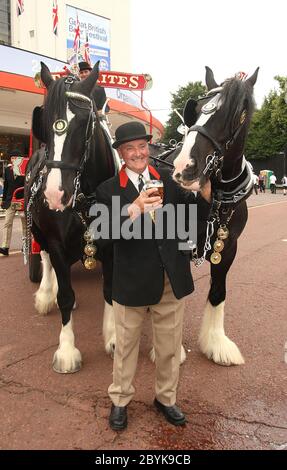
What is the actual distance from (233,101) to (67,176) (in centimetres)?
115

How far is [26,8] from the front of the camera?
21609mm

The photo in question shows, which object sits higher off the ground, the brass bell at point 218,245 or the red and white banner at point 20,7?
the red and white banner at point 20,7

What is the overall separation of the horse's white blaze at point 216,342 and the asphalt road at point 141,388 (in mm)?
84

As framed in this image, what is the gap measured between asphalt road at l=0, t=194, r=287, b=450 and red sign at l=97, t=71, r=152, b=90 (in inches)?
109

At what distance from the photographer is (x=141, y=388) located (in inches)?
→ 124

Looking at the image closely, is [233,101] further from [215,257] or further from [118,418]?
[118,418]

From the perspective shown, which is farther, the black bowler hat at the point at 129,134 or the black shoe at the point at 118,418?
the black shoe at the point at 118,418

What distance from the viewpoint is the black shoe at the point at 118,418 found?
263 centimetres

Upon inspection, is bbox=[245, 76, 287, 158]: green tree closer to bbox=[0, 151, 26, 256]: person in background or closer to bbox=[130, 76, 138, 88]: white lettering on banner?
bbox=[0, 151, 26, 256]: person in background

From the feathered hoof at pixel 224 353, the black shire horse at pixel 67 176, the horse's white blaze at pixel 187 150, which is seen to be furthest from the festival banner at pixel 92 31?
the horse's white blaze at pixel 187 150

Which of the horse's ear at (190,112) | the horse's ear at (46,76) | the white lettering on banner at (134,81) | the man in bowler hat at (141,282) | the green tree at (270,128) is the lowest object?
the man in bowler hat at (141,282)

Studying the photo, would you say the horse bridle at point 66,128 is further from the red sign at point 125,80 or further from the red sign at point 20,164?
the red sign at point 20,164
